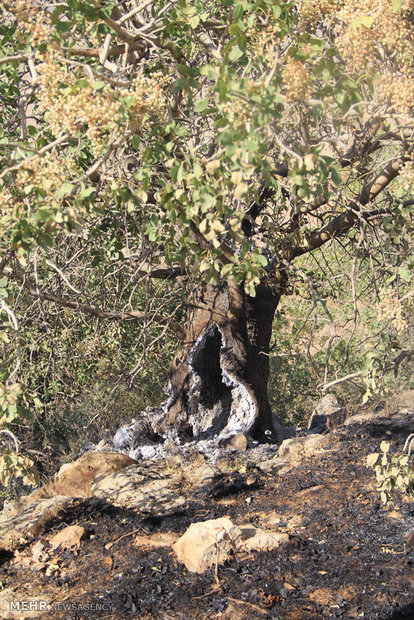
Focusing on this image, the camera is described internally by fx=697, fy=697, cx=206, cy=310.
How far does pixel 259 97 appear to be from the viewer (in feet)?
8.57

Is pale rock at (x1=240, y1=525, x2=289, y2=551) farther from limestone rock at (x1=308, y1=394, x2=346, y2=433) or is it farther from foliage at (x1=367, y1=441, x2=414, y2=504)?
limestone rock at (x1=308, y1=394, x2=346, y2=433)

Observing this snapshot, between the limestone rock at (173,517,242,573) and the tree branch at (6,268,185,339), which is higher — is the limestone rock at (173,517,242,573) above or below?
below

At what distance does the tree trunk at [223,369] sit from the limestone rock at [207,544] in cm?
209

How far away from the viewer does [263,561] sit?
3729 millimetres

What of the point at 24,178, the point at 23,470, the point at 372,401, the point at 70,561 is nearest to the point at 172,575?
the point at 70,561

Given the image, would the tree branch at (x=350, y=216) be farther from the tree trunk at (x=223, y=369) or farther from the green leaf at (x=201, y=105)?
the green leaf at (x=201, y=105)

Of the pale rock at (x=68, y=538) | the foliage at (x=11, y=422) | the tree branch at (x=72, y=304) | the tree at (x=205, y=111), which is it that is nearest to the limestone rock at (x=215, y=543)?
the pale rock at (x=68, y=538)

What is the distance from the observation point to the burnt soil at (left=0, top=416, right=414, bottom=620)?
3330 millimetres

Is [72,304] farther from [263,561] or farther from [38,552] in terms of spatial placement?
[263,561]

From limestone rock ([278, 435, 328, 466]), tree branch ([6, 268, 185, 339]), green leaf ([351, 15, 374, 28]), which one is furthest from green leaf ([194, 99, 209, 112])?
limestone rock ([278, 435, 328, 466])

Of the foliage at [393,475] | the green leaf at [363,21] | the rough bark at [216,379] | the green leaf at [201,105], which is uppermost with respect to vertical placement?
the green leaf at [363,21]

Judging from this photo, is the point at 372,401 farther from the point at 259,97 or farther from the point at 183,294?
the point at 259,97

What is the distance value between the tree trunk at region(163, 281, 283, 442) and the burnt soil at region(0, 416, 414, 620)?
0.99 metres

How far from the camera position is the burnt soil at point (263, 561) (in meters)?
3.33
